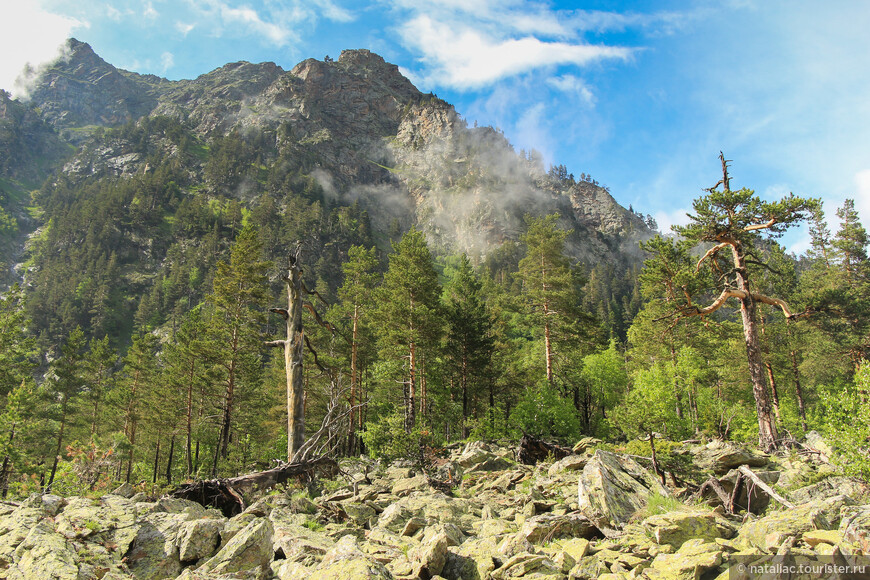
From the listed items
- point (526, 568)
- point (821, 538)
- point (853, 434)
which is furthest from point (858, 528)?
point (853, 434)

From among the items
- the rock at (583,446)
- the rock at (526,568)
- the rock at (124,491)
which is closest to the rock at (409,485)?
the rock at (124,491)

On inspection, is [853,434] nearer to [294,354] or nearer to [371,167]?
[294,354]

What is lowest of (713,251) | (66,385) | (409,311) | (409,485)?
(409,485)

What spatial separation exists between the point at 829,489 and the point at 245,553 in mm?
11324

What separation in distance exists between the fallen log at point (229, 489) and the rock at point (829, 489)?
407 inches

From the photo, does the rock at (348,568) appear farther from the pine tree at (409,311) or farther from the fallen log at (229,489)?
the pine tree at (409,311)

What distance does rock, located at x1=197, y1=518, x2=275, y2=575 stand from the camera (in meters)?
4.45

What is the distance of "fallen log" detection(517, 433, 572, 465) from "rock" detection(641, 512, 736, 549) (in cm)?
1185

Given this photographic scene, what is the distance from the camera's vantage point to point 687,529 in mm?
5074

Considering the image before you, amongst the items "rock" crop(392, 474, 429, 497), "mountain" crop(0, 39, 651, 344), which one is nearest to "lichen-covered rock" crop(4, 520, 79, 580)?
"rock" crop(392, 474, 429, 497)

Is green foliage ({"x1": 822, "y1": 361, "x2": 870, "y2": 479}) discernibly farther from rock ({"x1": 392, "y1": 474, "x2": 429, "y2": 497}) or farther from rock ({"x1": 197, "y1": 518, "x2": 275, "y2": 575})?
rock ({"x1": 197, "y1": 518, "x2": 275, "y2": 575})

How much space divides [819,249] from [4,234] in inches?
7340

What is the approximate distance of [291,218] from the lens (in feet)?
374

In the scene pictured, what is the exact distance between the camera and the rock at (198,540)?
4918 mm
